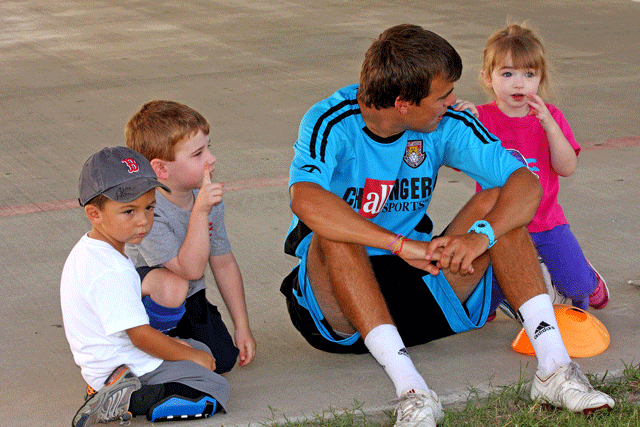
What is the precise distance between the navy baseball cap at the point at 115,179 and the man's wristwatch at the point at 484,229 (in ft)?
3.62

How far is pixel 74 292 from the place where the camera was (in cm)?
269

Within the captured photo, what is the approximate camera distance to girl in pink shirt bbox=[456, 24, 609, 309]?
344cm

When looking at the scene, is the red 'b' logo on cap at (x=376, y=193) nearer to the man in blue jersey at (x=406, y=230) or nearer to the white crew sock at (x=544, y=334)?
the man in blue jersey at (x=406, y=230)

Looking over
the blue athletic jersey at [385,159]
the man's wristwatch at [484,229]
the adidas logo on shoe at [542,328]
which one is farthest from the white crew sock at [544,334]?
the blue athletic jersey at [385,159]

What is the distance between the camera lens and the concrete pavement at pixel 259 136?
3.11 m

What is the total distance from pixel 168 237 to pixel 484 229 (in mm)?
1107

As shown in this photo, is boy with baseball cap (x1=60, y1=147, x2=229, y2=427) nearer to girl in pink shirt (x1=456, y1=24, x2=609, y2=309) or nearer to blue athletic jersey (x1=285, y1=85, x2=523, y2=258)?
blue athletic jersey (x1=285, y1=85, x2=523, y2=258)

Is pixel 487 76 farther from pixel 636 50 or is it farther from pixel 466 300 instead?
pixel 636 50

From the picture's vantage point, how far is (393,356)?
284cm

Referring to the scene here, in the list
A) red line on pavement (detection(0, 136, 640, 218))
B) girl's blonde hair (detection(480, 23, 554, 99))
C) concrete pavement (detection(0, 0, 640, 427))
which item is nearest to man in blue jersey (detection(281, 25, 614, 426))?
concrete pavement (detection(0, 0, 640, 427))

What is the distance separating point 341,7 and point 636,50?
16.3ft

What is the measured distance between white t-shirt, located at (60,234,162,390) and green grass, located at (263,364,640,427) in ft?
1.77

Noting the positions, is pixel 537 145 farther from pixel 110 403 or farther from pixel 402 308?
pixel 110 403

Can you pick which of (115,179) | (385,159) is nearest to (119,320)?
(115,179)
